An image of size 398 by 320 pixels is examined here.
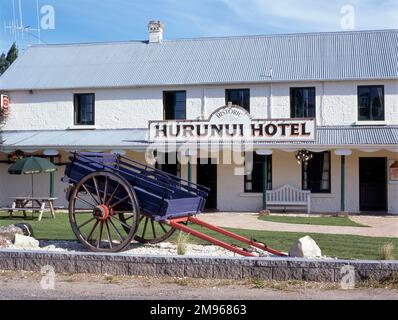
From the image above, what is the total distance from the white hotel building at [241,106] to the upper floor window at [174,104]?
2.1 inches

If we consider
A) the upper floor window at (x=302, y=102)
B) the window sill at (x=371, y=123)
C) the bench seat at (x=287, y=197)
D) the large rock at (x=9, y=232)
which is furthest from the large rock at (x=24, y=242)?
the window sill at (x=371, y=123)

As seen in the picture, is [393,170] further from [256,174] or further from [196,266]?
[196,266]

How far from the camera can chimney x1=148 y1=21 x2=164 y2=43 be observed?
26.6m

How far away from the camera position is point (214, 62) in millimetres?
24297

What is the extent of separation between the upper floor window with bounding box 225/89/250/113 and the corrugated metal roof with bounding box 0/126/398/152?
2.96 meters

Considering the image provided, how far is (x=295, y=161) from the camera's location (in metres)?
21.9

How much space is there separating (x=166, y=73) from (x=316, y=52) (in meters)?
6.50

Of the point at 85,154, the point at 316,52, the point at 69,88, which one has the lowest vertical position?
the point at 85,154

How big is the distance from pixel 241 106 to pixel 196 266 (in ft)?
50.3

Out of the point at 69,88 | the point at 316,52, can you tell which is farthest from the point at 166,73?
the point at 316,52

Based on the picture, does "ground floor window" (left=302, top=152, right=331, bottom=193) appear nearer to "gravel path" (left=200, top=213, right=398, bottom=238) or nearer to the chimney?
"gravel path" (left=200, top=213, right=398, bottom=238)

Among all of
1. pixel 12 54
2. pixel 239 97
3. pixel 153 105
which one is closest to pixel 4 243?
pixel 153 105
